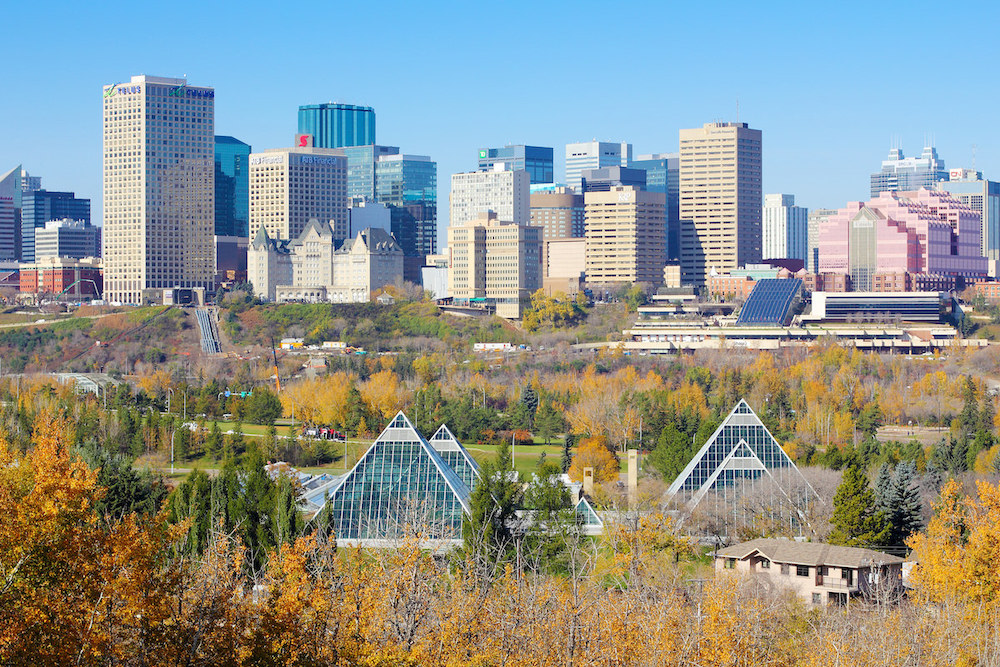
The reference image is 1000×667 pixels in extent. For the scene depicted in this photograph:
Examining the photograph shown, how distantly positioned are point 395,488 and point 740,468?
16.3 meters

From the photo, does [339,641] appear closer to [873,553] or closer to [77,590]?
[77,590]

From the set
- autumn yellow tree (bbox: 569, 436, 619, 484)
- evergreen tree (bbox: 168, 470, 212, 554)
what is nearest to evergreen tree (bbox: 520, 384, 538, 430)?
autumn yellow tree (bbox: 569, 436, 619, 484)

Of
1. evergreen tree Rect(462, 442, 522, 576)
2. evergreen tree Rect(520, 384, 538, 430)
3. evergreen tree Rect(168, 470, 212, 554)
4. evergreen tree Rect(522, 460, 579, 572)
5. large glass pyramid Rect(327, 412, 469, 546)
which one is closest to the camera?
evergreen tree Rect(462, 442, 522, 576)

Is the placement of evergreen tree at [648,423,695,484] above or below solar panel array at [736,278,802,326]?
below

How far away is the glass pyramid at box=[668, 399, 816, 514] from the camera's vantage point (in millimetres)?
64562

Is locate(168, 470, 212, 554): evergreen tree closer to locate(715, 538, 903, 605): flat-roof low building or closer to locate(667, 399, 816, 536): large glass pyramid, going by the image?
locate(715, 538, 903, 605): flat-roof low building

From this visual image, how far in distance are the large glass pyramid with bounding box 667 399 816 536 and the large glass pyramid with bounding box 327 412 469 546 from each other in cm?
1038

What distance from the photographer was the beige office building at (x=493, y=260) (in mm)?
194625

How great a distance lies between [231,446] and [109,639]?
59.5m

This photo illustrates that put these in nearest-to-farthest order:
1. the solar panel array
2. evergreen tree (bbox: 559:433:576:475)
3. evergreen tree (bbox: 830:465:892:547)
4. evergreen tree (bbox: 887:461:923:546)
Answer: evergreen tree (bbox: 830:465:892:547) < evergreen tree (bbox: 887:461:923:546) < evergreen tree (bbox: 559:433:576:475) < the solar panel array

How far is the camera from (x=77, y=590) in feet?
101

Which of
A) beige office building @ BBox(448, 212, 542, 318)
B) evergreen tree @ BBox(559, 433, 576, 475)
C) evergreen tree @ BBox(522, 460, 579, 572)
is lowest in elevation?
evergreen tree @ BBox(559, 433, 576, 475)

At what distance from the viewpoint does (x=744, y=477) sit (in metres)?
67.0

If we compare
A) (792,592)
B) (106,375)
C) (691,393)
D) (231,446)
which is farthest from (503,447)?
(106,375)
